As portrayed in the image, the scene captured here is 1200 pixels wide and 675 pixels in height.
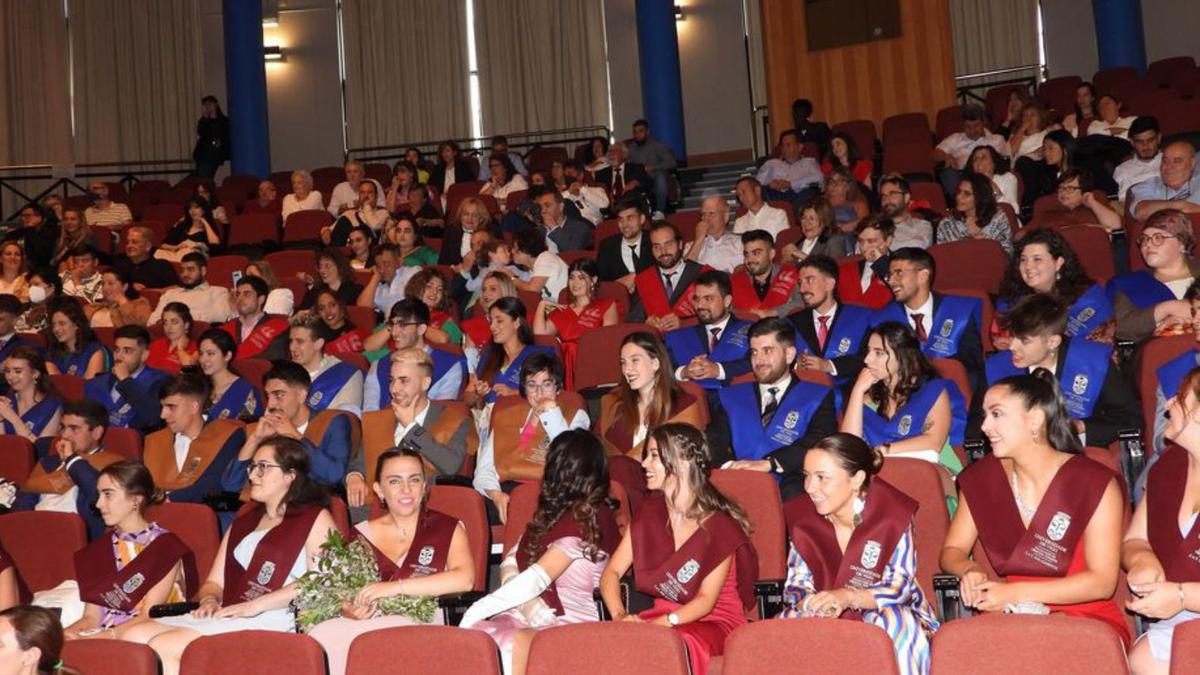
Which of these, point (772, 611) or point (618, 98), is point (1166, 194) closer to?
point (772, 611)

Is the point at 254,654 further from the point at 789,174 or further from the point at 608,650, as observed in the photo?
the point at 789,174

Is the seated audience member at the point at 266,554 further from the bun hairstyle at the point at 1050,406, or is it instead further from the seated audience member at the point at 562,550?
the bun hairstyle at the point at 1050,406

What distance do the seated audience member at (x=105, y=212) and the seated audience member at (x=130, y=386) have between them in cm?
440

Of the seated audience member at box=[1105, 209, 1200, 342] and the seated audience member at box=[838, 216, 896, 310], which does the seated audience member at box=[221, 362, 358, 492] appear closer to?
the seated audience member at box=[838, 216, 896, 310]

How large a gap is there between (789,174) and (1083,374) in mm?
5625

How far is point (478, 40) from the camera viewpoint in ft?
50.5

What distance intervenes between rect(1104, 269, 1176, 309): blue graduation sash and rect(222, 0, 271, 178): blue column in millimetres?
9469

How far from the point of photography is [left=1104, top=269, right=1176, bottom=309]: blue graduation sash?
5.44 m

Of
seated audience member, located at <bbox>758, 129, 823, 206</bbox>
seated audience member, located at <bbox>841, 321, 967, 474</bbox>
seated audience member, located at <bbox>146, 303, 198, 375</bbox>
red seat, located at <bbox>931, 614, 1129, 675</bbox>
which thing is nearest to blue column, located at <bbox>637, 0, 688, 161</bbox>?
seated audience member, located at <bbox>758, 129, 823, 206</bbox>

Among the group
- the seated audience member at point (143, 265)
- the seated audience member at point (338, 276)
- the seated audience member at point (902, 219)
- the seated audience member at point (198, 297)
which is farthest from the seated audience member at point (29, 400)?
the seated audience member at point (902, 219)

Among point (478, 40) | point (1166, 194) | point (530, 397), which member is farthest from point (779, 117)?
point (530, 397)

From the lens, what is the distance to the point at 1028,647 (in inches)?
116

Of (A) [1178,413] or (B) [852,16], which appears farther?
(B) [852,16]

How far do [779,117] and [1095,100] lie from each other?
395 centimetres
